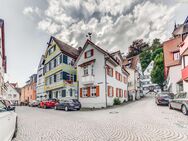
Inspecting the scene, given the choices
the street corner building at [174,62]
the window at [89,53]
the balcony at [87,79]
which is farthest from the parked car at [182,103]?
the window at [89,53]

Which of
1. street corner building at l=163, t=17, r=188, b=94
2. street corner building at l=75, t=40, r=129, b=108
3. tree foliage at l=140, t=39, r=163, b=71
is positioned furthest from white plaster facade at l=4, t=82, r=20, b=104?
street corner building at l=163, t=17, r=188, b=94

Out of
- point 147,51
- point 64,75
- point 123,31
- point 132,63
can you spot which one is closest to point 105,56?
point 123,31

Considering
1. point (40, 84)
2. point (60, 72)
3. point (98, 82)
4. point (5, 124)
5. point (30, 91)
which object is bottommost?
point (30, 91)

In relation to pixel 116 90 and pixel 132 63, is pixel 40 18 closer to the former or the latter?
pixel 116 90

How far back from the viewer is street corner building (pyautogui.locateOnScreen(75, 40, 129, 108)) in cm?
2502

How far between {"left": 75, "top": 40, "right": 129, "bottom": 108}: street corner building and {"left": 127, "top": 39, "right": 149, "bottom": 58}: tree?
51.6 metres

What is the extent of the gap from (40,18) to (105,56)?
10517mm

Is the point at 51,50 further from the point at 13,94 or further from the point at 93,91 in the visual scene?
the point at 13,94

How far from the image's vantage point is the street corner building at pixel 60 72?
30.8 m

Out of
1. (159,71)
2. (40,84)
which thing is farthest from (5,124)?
(159,71)

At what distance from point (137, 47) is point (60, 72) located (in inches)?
2195

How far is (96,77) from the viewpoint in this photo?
84.5ft

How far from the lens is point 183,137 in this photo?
7.20 meters

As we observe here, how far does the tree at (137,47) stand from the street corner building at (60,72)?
45.4 metres
